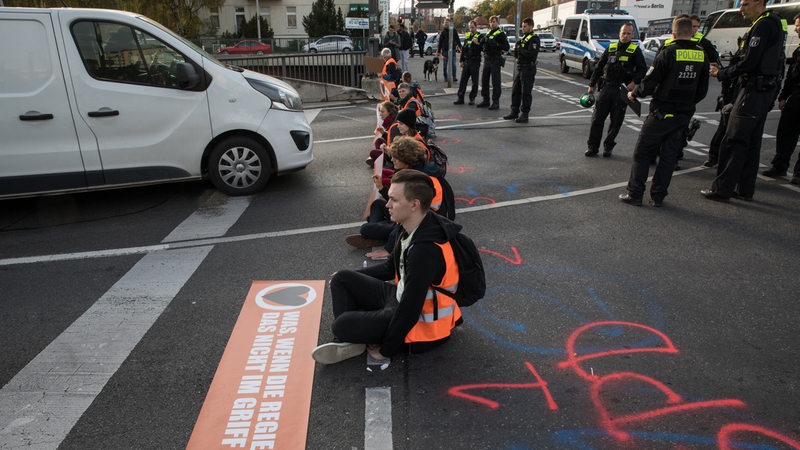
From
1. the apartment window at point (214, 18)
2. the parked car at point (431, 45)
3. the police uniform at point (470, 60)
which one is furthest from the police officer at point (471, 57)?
the apartment window at point (214, 18)

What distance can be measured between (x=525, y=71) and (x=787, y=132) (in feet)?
16.7

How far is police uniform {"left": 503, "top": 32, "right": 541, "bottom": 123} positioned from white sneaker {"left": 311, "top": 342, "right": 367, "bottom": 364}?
356 inches

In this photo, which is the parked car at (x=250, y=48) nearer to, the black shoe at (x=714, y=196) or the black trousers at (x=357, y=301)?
the black shoe at (x=714, y=196)

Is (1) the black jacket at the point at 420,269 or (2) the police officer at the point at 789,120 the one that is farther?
(2) the police officer at the point at 789,120

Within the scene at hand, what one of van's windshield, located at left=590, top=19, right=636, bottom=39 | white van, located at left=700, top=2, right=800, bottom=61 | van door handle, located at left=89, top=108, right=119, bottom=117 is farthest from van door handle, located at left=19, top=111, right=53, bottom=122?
white van, located at left=700, top=2, right=800, bottom=61

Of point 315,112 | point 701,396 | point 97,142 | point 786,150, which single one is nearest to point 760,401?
point 701,396

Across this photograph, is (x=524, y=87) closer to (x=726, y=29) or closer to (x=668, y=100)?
(x=668, y=100)

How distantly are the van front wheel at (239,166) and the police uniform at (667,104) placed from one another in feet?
14.2

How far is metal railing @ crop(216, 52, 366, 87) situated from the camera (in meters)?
16.4

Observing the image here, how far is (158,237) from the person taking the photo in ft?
18.1

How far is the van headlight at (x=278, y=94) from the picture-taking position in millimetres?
6574

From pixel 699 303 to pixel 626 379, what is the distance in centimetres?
129

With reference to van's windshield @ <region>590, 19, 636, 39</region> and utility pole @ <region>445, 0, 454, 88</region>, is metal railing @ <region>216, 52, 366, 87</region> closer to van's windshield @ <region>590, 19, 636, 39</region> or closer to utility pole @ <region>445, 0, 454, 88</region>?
utility pole @ <region>445, 0, 454, 88</region>

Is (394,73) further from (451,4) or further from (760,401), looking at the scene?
(760,401)
